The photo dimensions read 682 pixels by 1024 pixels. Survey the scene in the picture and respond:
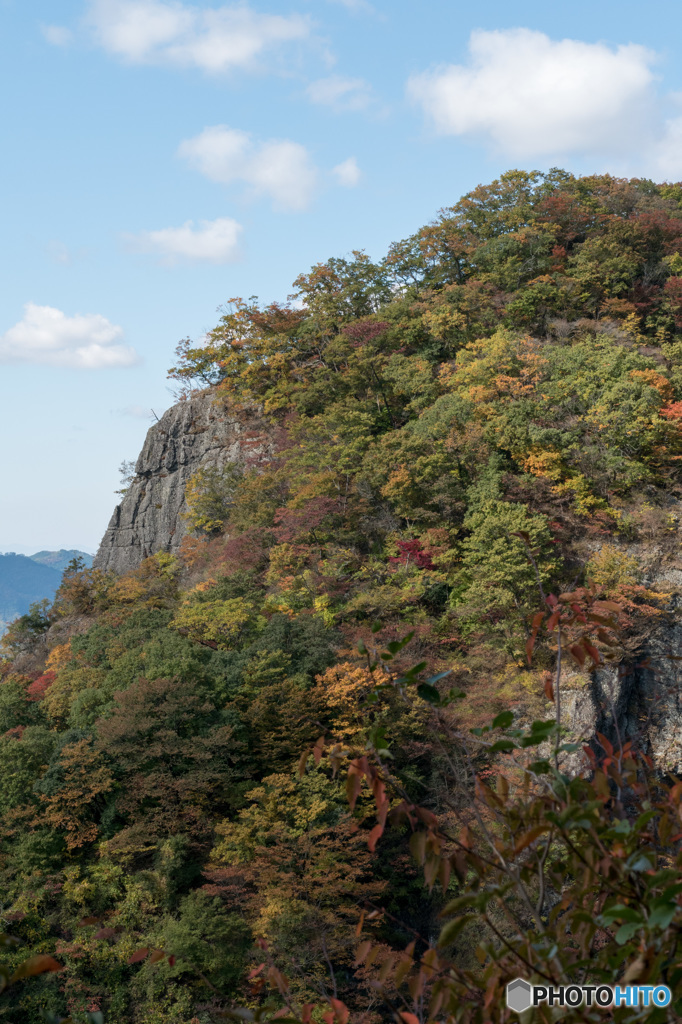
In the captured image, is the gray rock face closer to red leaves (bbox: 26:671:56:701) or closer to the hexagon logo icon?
red leaves (bbox: 26:671:56:701)

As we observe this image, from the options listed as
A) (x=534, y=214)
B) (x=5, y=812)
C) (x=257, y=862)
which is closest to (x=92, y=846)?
(x=5, y=812)

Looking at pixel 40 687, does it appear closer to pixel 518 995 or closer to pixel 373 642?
pixel 373 642

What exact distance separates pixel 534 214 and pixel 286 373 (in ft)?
38.9

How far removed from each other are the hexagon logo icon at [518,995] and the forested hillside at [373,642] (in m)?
0.06

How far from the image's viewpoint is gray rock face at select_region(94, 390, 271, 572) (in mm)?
32219

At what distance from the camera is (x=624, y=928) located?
179 centimetres

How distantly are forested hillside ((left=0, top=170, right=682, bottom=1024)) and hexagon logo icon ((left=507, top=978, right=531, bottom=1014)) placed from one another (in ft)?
0.20

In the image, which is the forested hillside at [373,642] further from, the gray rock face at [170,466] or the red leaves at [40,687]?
the gray rock face at [170,466]

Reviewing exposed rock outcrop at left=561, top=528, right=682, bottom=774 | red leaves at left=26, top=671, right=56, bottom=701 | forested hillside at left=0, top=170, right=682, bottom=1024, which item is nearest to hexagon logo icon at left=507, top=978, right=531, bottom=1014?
forested hillside at left=0, top=170, right=682, bottom=1024

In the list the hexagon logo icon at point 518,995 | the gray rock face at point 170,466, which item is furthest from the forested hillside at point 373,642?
the gray rock face at point 170,466

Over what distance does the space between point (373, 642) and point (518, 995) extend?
15.0 metres

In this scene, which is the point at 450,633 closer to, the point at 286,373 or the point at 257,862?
the point at 257,862

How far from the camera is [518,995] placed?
2.46 m

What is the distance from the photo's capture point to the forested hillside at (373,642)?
10906mm
